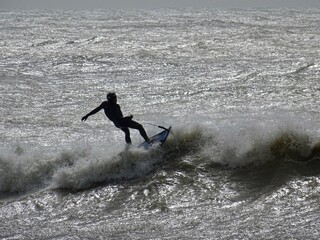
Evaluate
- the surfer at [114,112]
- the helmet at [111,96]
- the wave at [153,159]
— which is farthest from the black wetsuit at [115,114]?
the wave at [153,159]

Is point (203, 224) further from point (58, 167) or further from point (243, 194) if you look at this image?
point (58, 167)

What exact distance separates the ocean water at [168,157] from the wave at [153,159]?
25 millimetres

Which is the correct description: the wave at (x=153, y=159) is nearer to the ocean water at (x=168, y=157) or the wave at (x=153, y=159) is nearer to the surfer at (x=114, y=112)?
the ocean water at (x=168, y=157)

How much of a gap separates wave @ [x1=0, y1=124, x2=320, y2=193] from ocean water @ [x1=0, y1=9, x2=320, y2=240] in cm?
2

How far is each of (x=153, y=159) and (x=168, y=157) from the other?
382mm

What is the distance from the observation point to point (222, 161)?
44.5 feet

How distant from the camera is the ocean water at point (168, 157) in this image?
33.9ft

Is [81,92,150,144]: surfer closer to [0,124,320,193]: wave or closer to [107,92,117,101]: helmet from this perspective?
[107,92,117,101]: helmet

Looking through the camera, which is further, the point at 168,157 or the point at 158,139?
the point at 158,139

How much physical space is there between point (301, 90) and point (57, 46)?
2355 cm

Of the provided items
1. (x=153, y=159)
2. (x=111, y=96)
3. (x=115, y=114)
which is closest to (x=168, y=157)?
(x=153, y=159)

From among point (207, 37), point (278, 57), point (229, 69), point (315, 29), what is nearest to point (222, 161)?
point (229, 69)

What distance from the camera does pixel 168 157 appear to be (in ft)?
45.7

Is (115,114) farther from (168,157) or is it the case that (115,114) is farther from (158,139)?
(168,157)
